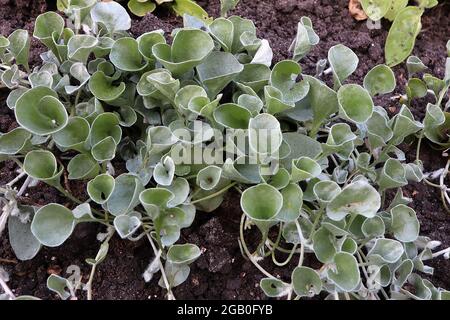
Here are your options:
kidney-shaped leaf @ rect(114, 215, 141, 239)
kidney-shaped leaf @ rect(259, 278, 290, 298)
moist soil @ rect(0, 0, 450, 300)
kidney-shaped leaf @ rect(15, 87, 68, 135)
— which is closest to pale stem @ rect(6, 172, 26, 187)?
moist soil @ rect(0, 0, 450, 300)

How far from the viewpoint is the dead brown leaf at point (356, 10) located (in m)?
1.56

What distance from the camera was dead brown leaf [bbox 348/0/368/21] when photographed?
61.4 inches

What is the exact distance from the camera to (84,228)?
44.1 inches

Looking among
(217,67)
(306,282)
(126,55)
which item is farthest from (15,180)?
(306,282)

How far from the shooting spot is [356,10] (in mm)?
1564

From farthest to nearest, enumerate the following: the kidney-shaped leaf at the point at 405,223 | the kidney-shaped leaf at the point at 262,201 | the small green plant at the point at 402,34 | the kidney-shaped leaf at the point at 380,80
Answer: the small green plant at the point at 402,34
the kidney-shaped leaf at the point at 380,80
the kidney-shaped leaf at the point at 405,223
the kidney-shaped leaf at the point at 262,201

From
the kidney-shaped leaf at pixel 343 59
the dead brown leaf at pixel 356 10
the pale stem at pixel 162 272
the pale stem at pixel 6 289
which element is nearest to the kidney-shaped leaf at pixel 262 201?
the pale stem at pixel 162 272

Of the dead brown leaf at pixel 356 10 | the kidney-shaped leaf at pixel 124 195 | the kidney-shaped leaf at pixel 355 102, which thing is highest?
the kidney-shaped leaf at pixel 355 102

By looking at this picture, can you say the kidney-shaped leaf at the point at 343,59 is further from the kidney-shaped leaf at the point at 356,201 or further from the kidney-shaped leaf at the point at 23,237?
the kidney-shaped leaf at the point at 23,237

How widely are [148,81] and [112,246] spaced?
0.34 m

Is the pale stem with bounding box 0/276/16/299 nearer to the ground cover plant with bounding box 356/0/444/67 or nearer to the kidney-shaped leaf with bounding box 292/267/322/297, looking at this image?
the kidney-shaped leaf with bounding box 292/267/322/297

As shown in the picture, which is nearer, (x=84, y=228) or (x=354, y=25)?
(x=84, y=228)
